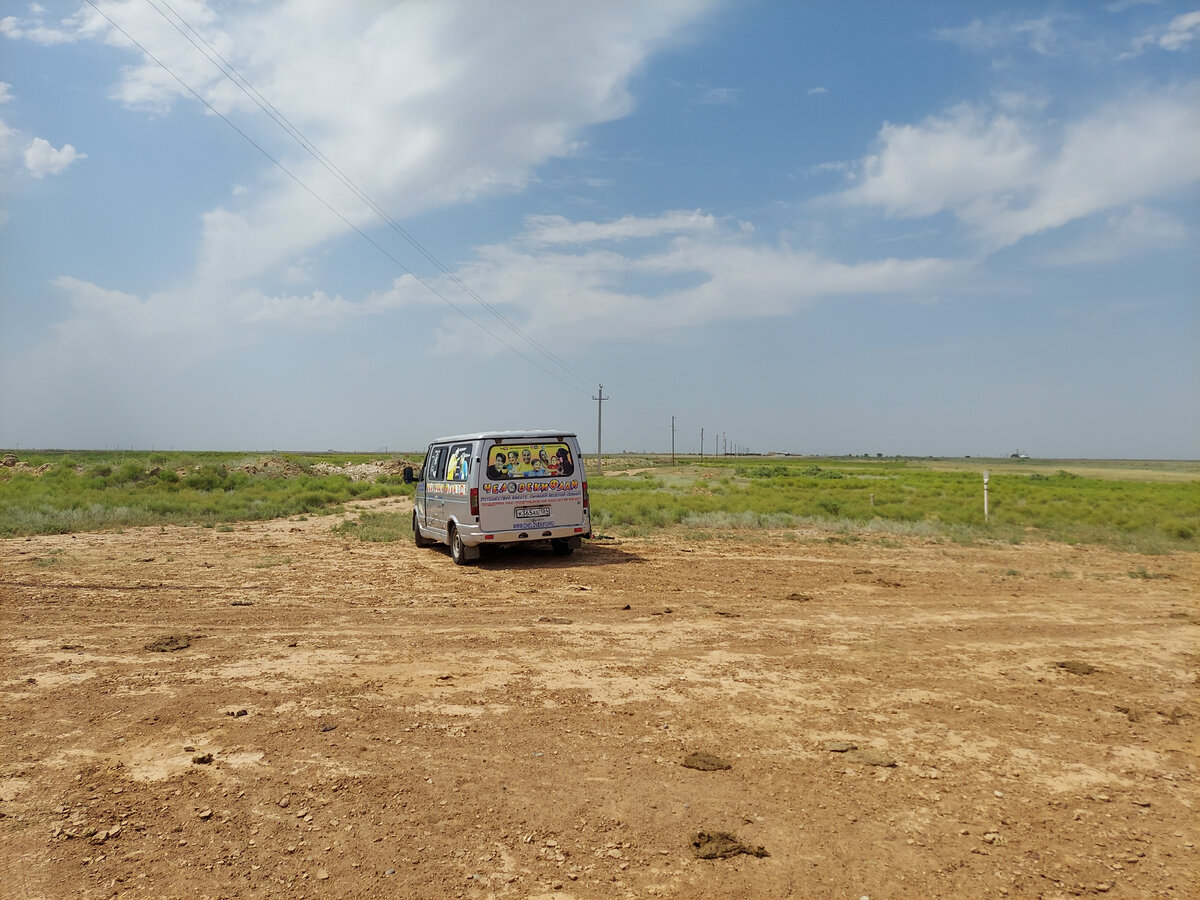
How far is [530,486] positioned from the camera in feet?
44.0

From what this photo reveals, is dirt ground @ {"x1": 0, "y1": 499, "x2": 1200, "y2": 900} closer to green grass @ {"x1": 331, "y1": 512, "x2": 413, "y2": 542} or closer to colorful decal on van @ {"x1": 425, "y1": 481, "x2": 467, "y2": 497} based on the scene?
colorful decal on van @ {"x1": 425, "y1": 481, "x2": 467, "y2": 497}

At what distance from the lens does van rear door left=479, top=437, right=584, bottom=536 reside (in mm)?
13180

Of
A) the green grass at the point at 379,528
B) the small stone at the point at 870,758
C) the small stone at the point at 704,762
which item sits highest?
the green grass at the point at 379,528

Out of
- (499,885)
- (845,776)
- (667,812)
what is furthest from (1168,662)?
(499,885)

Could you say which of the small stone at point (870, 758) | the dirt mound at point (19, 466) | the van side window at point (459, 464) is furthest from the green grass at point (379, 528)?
the dirt mound at point (19, 466)

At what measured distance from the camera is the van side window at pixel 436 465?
14883 millimetres

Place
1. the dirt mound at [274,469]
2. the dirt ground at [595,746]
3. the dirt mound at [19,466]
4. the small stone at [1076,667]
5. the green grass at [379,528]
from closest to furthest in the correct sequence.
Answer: the dirt ground at [595,746]
the small stone at [1076,667]
the green grass at [379,528]
the dirt mound at [274,469]
the dirt mound at [19,466]

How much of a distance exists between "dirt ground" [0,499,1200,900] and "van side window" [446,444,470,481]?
3.43 meters

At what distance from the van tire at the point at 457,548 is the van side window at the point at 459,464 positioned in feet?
3.30

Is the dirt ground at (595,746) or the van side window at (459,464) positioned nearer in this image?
the dirt ground at (595,746)

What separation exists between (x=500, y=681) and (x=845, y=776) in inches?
121

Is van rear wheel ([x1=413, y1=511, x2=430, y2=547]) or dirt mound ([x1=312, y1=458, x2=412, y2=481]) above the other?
dirt mound ([x1=312, y1=458, x2=412, y2=481])

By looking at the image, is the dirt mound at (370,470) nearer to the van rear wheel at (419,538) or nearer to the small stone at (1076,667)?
the van rear wheel at (419,538)

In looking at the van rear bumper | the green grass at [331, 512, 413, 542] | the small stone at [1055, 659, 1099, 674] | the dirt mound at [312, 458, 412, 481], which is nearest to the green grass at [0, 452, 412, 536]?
the green grass at [331, 512, 413, 542]
